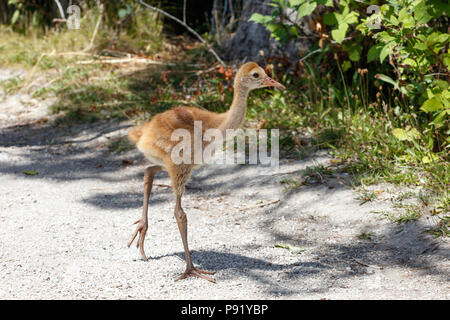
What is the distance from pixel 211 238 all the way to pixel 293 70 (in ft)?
11.3

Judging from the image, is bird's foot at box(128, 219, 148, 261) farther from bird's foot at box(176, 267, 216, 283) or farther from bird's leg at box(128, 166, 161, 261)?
bird's foot at box(176, 267, 216, 283)

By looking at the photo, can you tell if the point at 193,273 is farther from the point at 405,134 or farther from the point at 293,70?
the point at 293,70

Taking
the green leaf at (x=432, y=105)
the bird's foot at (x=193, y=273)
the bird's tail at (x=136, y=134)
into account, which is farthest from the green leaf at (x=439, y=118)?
the bird's tail at (x=136, y=134)

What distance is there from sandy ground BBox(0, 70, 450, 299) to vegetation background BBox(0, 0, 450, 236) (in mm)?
324

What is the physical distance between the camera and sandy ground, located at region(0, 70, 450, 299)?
12.8ft

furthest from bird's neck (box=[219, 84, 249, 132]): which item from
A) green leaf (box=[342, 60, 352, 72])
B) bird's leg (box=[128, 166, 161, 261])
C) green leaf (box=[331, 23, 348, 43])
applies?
green leaf (box=[342, 60, 352, 72])

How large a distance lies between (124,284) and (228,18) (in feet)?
23.6

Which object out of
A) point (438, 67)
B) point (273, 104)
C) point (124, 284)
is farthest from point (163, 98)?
point (124, 284)

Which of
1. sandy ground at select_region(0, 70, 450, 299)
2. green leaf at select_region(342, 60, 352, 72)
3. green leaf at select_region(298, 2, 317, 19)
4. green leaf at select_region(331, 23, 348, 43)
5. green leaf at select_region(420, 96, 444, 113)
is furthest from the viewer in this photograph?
green leaf at select_region(342, 60, 352, 72)

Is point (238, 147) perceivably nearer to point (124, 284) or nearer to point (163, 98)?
point (163, 98)

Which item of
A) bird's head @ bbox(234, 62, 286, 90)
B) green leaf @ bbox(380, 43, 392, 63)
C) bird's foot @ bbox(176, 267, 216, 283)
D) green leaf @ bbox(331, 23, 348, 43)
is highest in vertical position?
green leaf @ bbox(331, 23, 348, 43)

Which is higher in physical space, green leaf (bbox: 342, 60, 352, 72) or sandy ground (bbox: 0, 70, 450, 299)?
green leaf (bbox: 342, 60, 352, 72)

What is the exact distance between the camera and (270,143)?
6.57 m

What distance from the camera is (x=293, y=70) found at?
7629mm
